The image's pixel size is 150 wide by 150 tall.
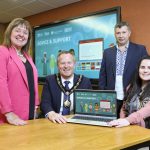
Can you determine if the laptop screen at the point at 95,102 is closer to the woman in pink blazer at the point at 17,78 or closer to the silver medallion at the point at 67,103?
the silver medallion at the point at 67,103

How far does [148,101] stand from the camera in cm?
216

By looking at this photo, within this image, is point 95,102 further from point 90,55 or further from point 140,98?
point 90,55

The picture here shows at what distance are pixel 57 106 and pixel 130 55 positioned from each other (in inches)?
44.0

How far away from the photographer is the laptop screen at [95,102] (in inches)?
73.6

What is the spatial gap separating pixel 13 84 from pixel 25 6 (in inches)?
130

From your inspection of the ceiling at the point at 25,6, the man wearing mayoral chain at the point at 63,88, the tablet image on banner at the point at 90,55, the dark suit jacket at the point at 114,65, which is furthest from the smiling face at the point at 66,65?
the ceiling at the point at 25,6

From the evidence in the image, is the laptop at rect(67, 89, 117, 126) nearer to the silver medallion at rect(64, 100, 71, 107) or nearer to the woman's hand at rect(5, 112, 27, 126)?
the silver medallion at rect(64, 100, 71, 107)

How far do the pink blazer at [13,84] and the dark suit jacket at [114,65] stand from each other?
3.87ft

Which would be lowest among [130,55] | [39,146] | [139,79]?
[39,146]

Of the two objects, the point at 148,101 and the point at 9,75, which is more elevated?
the point at 9,75

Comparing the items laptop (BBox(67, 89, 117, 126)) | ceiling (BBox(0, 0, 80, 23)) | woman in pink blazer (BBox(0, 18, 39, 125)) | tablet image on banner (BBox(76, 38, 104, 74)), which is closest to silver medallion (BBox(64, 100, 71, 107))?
laptop (BBox(67, 89, 117, 126))

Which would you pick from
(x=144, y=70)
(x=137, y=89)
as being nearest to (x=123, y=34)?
(x=144, y=70)

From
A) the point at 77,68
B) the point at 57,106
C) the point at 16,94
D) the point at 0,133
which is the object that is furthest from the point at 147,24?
the point at 0,133

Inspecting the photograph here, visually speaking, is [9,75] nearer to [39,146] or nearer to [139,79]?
[39,146]
